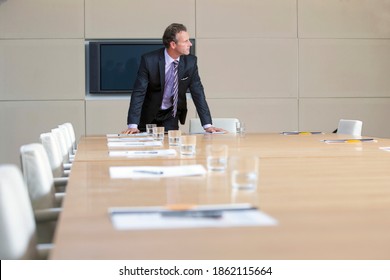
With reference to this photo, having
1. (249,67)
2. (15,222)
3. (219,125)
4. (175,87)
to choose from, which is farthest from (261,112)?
(15,222)

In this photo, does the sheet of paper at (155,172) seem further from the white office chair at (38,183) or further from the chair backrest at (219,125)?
the chair backrest at (219,125)

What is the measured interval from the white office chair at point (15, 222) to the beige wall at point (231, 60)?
6121 millimetres

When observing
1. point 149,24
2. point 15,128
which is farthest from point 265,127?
point 15,128

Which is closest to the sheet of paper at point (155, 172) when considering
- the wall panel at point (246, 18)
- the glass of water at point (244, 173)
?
the glass of water at point (244, 173)

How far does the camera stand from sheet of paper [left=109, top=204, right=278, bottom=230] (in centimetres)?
116

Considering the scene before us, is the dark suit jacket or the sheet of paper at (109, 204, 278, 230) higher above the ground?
the dark suit jacket

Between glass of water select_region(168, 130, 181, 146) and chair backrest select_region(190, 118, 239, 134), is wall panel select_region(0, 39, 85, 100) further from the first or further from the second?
glass of water select_region(168, 130, 181, 146)

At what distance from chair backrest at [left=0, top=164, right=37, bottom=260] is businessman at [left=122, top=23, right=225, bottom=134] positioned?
3.84 m

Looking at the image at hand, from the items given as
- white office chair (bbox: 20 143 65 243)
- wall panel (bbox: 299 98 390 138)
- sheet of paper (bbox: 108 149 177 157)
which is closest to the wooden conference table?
white office chair (bbox: 20 143 65 243)

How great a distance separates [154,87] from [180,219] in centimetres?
441

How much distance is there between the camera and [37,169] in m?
2.20

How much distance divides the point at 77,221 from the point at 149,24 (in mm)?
6632

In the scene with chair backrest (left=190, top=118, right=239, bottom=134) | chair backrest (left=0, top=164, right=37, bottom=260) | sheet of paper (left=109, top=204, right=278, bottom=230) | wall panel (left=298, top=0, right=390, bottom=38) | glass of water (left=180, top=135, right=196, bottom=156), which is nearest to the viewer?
sheet of paper (left=109, top=204, right=278, bottom=230)

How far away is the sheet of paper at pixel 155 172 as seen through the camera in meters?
1.95
